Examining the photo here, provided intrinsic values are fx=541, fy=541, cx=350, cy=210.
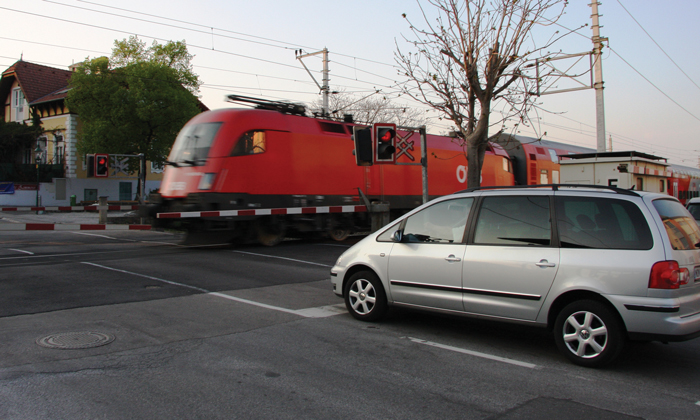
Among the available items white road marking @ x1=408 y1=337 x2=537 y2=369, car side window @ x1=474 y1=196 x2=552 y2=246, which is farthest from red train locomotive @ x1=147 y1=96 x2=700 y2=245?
white road marking @ x1=408 y1=337 x2=537 y2=369

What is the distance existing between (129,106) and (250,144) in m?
28.6

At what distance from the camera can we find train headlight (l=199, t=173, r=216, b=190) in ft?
44.7

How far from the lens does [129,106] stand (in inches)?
1532

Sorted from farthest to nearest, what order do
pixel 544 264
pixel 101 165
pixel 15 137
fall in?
pixel 15 137
pixel 101 165
pixel 544 264

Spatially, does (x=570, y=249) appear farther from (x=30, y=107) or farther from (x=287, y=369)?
(x=30, y=107)

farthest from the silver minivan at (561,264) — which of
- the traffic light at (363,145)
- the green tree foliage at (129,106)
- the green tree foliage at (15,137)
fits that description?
the green tree foliage at (15,137)

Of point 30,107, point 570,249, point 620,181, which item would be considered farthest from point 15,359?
point 30,107

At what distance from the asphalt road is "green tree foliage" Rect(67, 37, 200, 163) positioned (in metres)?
33.0

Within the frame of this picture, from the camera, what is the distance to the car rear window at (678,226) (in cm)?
481

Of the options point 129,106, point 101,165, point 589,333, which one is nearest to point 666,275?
point 589,333

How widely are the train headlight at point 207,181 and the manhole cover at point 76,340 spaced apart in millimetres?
7947

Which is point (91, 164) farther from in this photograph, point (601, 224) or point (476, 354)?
point (601, 224)

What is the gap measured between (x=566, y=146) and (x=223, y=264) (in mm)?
19951

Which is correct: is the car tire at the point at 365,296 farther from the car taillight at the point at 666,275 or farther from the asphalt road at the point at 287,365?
the car taillight at the point at 666,275
